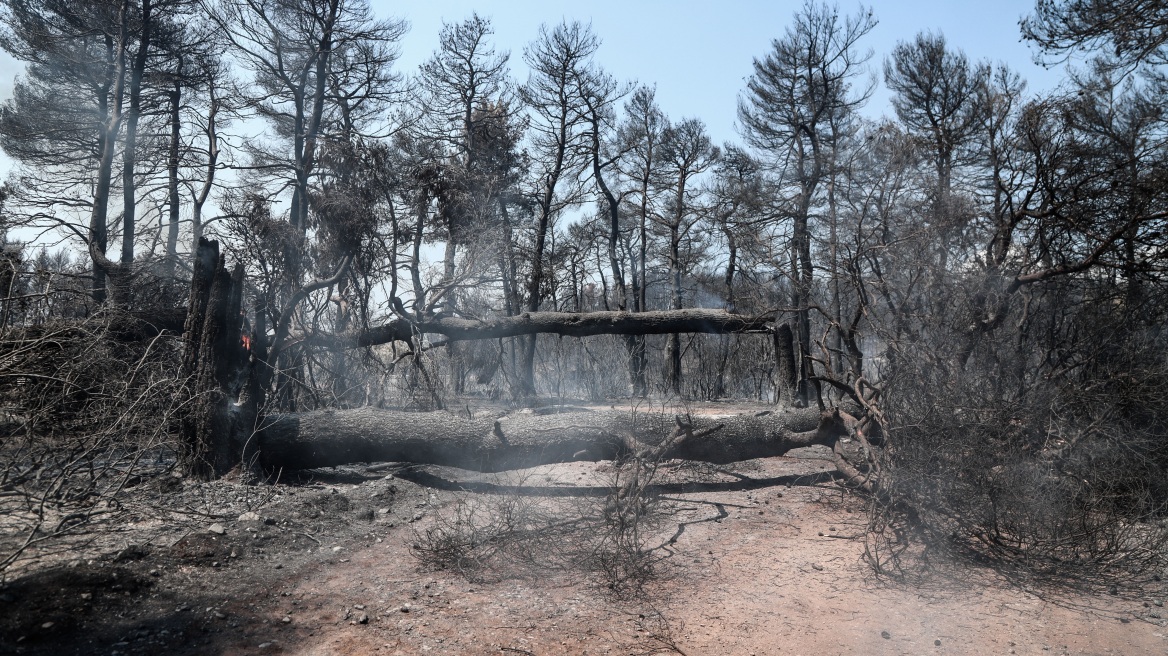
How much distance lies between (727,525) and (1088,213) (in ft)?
16.7

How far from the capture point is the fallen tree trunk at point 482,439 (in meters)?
7.66

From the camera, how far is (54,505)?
14.4ft

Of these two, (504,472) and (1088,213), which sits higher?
(1088,213)

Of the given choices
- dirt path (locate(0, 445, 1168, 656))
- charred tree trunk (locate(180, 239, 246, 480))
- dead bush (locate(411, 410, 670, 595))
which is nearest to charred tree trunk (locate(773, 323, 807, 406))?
dirt path (locate(0, 445, 1168, 656))

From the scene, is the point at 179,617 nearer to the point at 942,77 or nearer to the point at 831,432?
the point at 831,432

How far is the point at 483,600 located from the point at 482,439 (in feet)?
9.80

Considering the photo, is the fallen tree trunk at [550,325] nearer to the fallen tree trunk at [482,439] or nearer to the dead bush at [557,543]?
the fallen tree trunk at [482,439]

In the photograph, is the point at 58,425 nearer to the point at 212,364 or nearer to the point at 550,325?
the point at 212,364

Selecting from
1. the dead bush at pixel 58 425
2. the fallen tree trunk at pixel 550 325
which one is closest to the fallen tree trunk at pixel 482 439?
the dead bush at pixel 58 425

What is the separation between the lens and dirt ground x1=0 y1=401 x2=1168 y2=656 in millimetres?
4215

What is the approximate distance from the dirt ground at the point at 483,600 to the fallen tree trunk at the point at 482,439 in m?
1.17

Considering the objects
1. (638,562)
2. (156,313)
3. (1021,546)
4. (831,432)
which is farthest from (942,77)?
(156,313)

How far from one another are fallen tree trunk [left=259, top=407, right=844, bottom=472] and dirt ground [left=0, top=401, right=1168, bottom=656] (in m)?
1.17

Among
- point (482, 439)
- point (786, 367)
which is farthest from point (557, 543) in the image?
point (786, 367)
